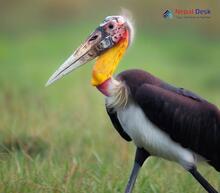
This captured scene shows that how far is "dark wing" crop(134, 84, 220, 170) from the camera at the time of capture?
22.5ft

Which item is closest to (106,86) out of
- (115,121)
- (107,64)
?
(107,64)

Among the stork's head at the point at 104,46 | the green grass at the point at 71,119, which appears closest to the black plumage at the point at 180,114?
the stork's head at the point at 104,46

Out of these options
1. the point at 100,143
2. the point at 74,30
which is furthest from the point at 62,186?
the point at 74,30

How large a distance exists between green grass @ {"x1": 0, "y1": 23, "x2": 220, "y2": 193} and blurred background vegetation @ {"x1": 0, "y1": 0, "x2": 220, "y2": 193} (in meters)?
0.01

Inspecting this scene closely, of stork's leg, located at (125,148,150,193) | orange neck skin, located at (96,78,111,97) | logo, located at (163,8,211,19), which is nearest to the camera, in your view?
orange neck skin, located at (96,78,111,97)

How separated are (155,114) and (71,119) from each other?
12.1 ft

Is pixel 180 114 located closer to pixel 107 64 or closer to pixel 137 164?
pixel 137 164

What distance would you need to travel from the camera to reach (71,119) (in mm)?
10445

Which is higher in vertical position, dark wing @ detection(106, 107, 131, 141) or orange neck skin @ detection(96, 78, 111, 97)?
orange neck skin @ detection(96, 78, 111, 97)

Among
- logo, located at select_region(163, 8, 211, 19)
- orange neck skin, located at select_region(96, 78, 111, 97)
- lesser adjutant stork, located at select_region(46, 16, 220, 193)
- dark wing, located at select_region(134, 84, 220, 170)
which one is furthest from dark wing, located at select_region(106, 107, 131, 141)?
logo, located at select_region(163, 8, 211, 19)

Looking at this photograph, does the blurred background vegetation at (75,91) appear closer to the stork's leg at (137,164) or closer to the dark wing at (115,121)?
the stork's leg at (137,164)

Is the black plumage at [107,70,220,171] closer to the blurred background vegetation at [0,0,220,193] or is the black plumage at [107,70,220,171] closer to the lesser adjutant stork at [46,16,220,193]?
the lesser adjutant stork at [46,16,220,193]

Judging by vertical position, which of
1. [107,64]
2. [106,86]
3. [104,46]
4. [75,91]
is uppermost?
[104,46]

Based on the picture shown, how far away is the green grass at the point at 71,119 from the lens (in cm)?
748
